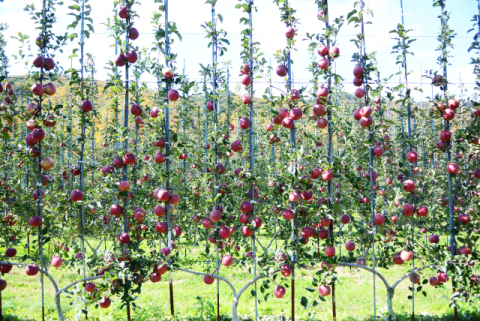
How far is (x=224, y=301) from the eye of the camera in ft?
19.8

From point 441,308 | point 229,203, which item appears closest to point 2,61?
point 229,203

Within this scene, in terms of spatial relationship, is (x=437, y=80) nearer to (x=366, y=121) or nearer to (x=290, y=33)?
(x=366, y=121)

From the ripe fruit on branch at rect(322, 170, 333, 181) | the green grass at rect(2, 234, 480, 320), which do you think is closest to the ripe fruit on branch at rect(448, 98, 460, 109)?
the ripe fruit on branch at rect(322, 170, 333, 181)

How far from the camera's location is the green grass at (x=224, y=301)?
514cm

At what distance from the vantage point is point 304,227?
3854 millimetres

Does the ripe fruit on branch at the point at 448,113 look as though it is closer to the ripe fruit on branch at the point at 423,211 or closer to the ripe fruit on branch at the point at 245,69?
the ripe fruit on branch at the point at 423,211

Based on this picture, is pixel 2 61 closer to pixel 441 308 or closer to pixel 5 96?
pixel 5 96

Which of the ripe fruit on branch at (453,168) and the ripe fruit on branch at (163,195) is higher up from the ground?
the ripe fruit on branch at (453,168)

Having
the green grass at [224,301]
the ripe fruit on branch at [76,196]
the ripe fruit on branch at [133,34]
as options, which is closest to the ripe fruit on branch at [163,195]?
the ripe fruit on branch at [76,196]

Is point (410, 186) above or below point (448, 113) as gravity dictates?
below

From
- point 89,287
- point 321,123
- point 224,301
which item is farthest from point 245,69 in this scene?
point 224,301

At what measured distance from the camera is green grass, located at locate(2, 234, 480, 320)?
5.14 metres

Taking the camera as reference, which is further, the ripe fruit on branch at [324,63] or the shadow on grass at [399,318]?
the shadow on grass at [399,318]

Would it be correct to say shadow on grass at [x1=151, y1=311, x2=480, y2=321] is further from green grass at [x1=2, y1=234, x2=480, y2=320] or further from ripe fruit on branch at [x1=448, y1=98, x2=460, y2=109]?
ripe fruit on branch at [x1=448, y1=98, x2=460, y2=109]
